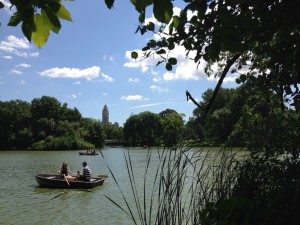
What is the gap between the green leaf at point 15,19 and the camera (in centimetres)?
135

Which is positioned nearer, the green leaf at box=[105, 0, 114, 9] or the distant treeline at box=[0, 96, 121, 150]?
the green leaf at box=[105, 0, 114, 9]

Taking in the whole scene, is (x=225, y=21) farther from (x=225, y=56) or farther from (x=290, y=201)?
(x=225, y=56)

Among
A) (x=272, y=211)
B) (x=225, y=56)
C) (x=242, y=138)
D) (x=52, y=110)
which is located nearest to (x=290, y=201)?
(x=272, y=211)

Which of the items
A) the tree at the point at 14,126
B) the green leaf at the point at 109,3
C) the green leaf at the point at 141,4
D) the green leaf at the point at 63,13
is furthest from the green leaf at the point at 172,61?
the tree at the point at 14,126

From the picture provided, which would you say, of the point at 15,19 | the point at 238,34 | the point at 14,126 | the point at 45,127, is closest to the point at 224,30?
the point at 238,34

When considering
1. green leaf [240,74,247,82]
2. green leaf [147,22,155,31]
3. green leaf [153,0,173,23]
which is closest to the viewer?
green leaf [153,0,173,23]

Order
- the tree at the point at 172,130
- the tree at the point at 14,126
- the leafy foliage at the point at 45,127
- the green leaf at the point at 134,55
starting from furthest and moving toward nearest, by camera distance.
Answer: the tree at the point at 14,126 → the leafy foliage at the point at 45,127 → the tree at the point at 172,130 → the green leaf at the point at 134,55

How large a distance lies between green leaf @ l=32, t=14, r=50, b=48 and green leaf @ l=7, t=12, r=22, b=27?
0.21 ft

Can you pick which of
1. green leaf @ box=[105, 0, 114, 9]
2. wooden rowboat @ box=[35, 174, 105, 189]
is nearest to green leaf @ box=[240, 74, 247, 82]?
green leaf @ box=[105, 0, 114, 9]

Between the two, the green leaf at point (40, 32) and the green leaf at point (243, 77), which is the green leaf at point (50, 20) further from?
the green leaf at point (243, 77)

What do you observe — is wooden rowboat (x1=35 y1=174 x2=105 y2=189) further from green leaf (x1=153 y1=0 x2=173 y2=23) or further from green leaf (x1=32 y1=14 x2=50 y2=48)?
green leaf (x1=153 y1=0 x2=173 y2=23)

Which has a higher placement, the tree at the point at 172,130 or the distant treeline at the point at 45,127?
the distant treeline at the point at 45,127

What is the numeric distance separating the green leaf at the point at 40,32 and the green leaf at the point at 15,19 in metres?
0.06

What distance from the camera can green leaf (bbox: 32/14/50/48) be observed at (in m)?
1.34
